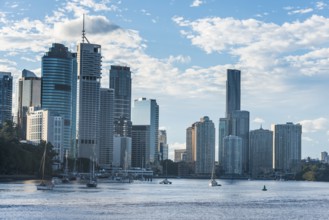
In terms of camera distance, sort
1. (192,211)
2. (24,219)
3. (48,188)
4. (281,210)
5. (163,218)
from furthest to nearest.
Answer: (48,188), (281,210), (192,211), (163,218), (24,219)

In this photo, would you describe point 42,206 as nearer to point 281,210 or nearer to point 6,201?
point 6,201

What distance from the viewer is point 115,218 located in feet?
316

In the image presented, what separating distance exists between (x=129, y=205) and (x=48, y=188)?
5163 cm

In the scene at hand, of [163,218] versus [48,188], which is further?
[48,188]

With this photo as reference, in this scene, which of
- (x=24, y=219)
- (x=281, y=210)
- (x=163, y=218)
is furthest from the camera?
A: (x=281, y=210)

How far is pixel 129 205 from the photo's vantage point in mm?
124000

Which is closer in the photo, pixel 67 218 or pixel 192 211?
pixel 67 218

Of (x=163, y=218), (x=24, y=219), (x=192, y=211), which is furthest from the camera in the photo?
(x=192, y=211)

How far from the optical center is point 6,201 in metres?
123

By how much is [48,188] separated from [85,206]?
56.8 meters

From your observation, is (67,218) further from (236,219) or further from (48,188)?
(48,188)

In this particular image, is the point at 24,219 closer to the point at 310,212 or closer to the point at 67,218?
the point at 67,218

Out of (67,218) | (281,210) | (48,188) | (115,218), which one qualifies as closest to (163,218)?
Answer: (115,218)

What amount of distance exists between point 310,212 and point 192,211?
67.7ft
